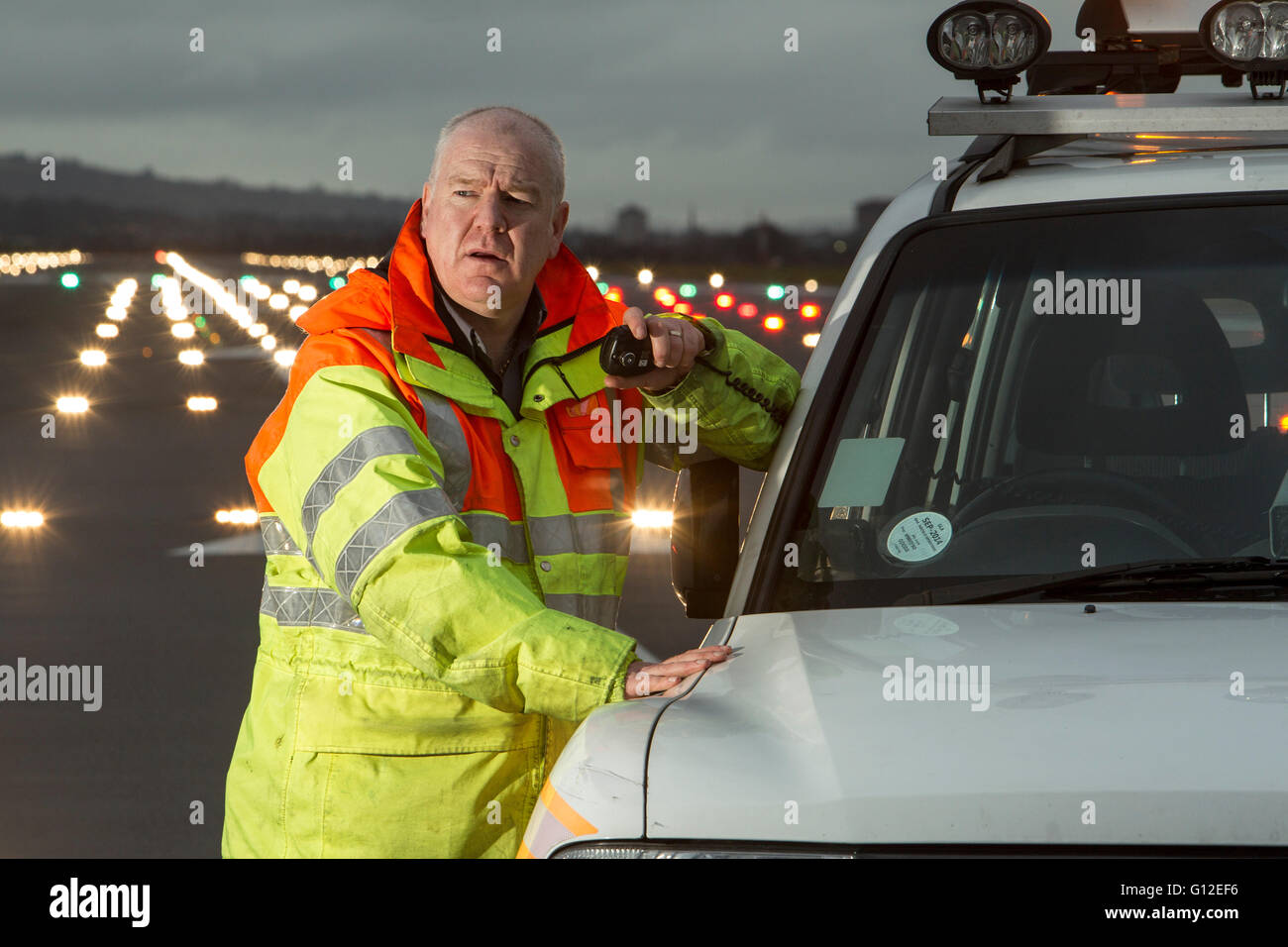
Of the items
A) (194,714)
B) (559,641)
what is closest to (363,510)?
(559,641)

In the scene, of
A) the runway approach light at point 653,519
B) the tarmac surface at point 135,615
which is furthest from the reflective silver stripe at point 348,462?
the runway approach light at point 653,519

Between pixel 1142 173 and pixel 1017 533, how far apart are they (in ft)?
2.80

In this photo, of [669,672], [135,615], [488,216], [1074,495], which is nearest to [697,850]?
[669,672]

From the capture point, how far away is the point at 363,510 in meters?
3.27

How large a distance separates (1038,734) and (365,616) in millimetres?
1280

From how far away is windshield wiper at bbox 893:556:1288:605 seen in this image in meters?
3.12

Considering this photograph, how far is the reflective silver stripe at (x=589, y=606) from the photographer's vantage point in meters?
3.85

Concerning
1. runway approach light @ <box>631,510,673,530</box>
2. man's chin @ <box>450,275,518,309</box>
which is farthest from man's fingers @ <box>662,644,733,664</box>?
runway approach light @ <box>631,510,673,530</box>

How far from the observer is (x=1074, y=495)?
3.44m

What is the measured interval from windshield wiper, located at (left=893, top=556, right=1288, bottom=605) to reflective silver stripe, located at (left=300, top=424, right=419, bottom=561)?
3.19 ft

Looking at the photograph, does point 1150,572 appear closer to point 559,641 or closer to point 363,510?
point 559,641

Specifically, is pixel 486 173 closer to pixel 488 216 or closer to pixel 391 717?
pixel 488 216

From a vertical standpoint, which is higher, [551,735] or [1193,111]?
[1193,111]

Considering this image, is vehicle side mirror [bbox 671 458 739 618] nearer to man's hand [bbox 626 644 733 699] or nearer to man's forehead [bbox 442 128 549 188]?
man's hand [bbox 626 644 733 699]
